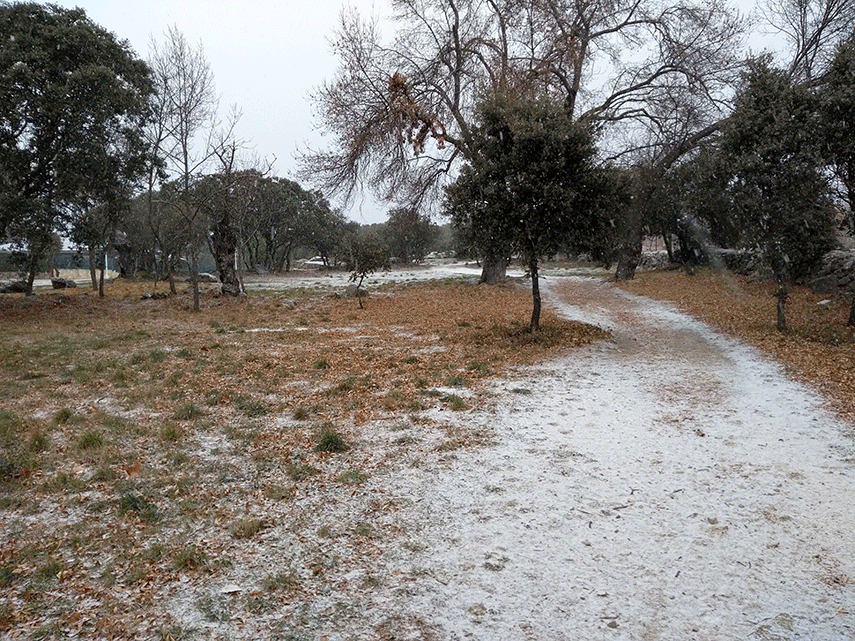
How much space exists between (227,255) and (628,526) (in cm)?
2076

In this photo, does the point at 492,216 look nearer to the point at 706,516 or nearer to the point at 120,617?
the point at 706,516

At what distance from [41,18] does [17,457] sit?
653 inches

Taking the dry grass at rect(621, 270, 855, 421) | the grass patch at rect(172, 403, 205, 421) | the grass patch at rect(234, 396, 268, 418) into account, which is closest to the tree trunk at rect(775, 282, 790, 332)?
the dry grass at rect(621, 270, 855, 421)

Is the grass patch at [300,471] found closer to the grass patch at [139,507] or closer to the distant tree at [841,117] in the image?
the grass patch at [139,507]

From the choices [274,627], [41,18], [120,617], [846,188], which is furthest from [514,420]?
[41,18]

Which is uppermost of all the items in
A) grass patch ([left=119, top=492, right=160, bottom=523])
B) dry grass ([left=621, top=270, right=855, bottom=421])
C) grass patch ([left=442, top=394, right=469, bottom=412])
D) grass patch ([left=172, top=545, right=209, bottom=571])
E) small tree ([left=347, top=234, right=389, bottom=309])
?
small tree ([left=347, top=234, right=389, bottom=309])

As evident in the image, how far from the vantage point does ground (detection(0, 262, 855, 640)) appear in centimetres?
300

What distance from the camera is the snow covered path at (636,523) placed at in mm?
2957

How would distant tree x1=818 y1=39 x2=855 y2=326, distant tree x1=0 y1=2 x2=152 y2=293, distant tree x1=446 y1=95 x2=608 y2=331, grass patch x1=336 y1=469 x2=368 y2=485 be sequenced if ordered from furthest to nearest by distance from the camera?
distant tree x1=0 y1=2 x2=152 y2=293
distant tree x1=446 y1=95 x2=608 y2=331
distant tree x1=818 y1=39 x2=855 y2=326
grass patch x1=336 y1=469 x2=368 y2=485

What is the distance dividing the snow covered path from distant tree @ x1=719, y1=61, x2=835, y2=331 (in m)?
4.26

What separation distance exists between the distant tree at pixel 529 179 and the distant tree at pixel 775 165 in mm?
2428

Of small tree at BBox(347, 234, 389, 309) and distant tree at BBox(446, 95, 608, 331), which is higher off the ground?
distant tree at BBox(446, 95, 608, 331)

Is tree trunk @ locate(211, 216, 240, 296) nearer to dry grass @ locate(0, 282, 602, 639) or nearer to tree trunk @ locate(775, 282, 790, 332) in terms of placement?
dry grass @ locate(0, 282, 602, 639)

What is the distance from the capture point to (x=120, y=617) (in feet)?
9.59
